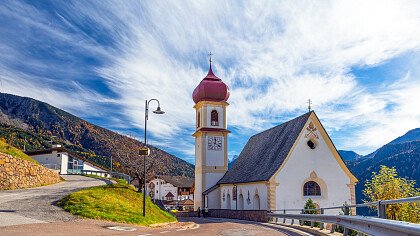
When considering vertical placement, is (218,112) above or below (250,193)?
above

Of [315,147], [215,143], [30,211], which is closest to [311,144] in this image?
[315,147]

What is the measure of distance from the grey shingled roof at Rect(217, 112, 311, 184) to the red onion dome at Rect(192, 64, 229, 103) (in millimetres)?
7984

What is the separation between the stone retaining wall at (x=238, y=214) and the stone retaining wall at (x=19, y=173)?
695 inches

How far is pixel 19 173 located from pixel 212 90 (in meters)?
32.6

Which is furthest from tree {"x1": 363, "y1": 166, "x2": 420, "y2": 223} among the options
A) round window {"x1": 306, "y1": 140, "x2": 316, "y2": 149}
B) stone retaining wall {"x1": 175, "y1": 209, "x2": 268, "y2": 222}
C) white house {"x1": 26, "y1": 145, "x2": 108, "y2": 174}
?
white house {"x1": 26, "y1": 145, "x2": 108, "y2": 174}

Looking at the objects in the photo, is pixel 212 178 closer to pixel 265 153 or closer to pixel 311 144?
pixel 265 153

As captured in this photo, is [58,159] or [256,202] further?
[58,159]

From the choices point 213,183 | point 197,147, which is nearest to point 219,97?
point 197,147

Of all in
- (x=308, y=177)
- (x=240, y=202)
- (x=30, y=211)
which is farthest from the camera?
(x=240, y=202)

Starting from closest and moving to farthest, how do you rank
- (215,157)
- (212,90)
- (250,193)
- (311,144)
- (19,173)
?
(19,173) < (311,144) < (250,193) < (215,157) < (212,90)

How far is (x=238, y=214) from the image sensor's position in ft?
128

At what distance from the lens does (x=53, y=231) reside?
12258 mm

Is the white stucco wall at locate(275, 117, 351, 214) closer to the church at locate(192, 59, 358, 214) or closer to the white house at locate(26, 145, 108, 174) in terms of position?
the church at locate(192, 59, 358, 214)

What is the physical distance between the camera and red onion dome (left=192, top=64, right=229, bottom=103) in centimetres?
5688
